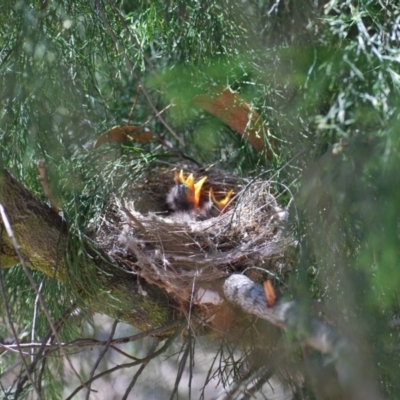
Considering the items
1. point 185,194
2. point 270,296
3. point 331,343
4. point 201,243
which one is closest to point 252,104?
point 201,243

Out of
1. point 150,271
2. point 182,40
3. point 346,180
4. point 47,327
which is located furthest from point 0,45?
point 346,180

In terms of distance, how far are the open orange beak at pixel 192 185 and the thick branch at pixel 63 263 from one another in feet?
2.19

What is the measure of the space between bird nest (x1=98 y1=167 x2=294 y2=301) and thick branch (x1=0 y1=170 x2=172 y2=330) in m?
0.06

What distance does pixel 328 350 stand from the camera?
1.27m

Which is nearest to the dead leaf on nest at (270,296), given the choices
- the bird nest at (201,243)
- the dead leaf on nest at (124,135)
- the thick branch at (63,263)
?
the bird nest at (201,243)

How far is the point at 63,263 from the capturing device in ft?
7.23

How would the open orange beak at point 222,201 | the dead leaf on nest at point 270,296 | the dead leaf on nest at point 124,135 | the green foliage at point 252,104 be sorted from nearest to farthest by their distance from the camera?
1. the green foliage at point 252,104
2. the dead leaf on nest at point 270,296
3. the dead leaf on nest at point 124,135
4. the open orange beak at point 222,201

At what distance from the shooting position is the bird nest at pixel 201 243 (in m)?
2.23

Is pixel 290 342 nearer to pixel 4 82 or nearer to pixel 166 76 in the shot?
pixel 166 76

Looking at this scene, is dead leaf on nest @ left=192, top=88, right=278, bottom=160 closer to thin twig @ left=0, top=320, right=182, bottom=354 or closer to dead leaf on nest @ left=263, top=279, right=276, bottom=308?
thin twig @ left=0, top=320, right=182, bottom=354

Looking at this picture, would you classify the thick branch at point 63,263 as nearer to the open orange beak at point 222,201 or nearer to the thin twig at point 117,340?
the thin twig at point 117,340

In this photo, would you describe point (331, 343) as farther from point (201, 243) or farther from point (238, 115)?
point (238, 115)

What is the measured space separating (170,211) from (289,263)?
2.92 feet

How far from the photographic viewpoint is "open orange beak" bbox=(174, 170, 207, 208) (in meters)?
2.96
